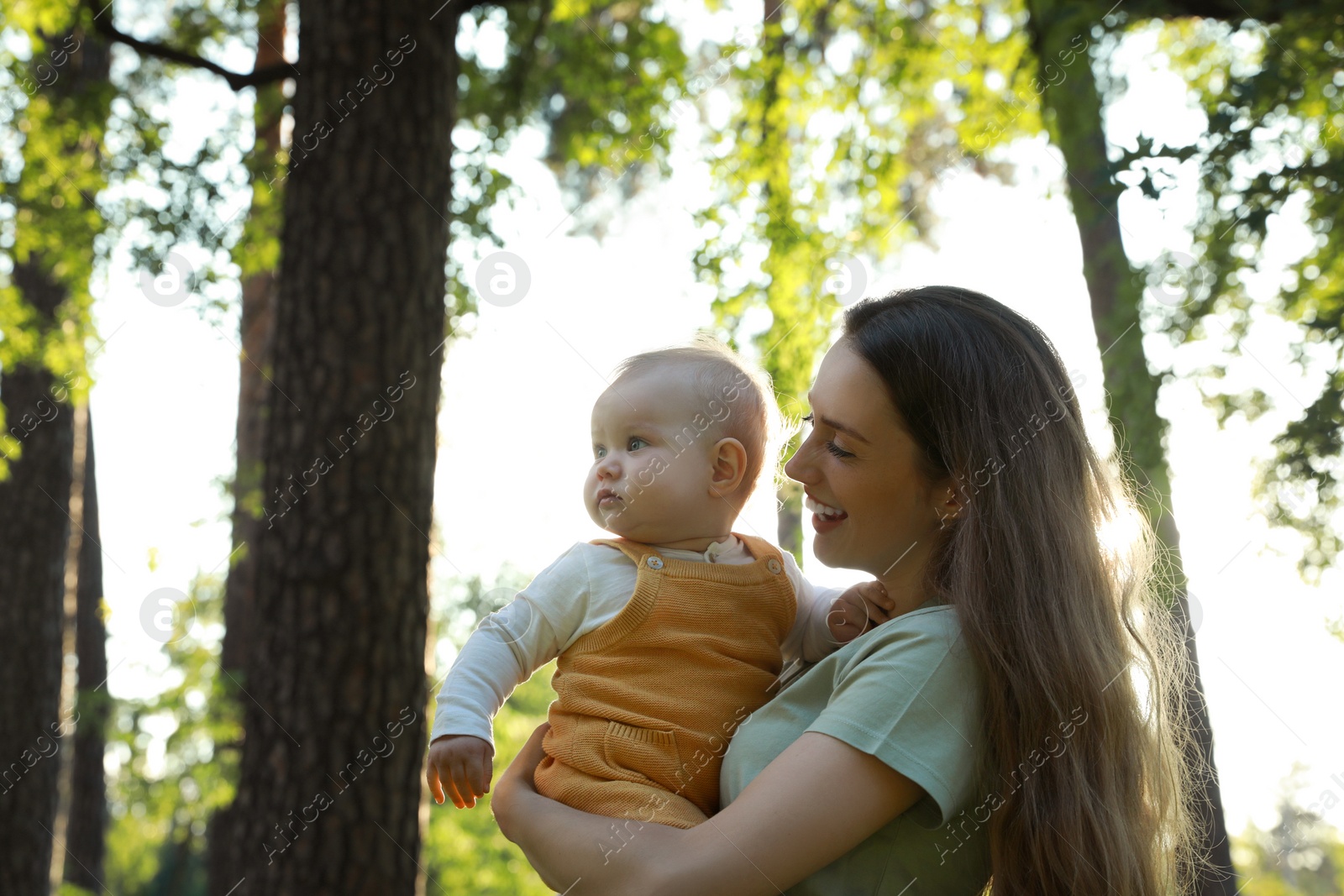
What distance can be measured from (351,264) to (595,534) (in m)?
2.30

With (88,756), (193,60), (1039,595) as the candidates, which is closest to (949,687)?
(1039,595)

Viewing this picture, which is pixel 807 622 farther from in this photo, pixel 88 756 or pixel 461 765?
pixel 88 756

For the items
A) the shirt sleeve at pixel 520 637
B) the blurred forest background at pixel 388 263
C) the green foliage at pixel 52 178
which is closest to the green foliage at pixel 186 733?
the blurred forest background at pixel 388 263

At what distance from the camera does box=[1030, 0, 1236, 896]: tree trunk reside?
11.3ft

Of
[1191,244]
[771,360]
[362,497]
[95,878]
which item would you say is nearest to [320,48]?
[362,497]

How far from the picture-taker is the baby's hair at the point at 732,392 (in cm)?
205

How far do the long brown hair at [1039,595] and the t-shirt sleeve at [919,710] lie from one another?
0.04 metres

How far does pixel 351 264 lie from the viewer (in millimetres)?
4016

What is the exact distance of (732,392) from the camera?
6.86ft

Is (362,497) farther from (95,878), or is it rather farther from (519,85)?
(95,878)

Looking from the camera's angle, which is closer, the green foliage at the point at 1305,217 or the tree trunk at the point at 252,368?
the green foliage at the point at 1305,217

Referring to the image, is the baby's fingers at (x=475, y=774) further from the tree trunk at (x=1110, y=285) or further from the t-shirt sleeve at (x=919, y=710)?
the tree trunk at (x=1110, y=285)

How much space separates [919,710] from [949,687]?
7 centimetres

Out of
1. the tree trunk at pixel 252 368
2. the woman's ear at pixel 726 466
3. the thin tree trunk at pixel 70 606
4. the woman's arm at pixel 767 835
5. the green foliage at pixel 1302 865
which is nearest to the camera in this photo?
the woman's arm at pixel 767 835
